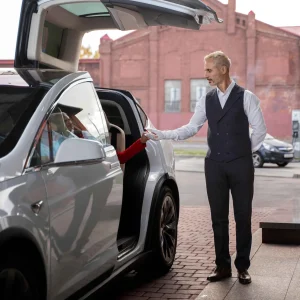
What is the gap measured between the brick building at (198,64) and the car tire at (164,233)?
4195cm

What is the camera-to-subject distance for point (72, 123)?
440 cm

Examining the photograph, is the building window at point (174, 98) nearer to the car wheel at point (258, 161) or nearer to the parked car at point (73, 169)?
the car wheel at point (258, 161)

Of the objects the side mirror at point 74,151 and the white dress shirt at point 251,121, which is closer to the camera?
the side mirror at point 74,151

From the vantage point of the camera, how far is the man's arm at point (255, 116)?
18.4 feet

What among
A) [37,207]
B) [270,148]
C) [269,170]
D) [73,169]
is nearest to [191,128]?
[73,169]

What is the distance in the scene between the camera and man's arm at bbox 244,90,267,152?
5.60m

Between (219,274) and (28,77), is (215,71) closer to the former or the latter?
(219,274)

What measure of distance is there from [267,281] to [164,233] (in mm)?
1020

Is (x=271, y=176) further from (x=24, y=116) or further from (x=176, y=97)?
(x=176, y=97)

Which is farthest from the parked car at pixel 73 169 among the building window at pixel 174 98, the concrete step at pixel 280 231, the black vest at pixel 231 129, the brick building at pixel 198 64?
the building window at pixel 174 98

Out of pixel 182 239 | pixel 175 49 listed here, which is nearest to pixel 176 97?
pixel 175 49

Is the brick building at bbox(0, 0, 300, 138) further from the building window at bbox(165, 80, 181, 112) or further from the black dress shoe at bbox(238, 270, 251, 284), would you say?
the black dress shoe at bbox(238, 270, 251, 284)

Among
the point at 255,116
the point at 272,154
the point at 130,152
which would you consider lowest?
the point at 272,154

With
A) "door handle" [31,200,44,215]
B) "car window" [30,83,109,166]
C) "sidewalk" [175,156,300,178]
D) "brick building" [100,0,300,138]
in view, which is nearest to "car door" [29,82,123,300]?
"car window" [30,83,109,166]
